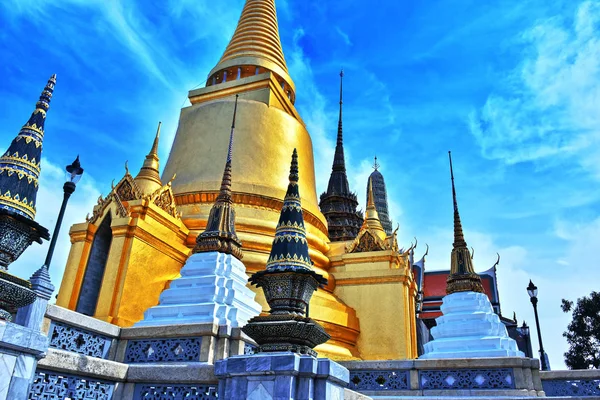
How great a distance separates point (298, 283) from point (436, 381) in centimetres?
483

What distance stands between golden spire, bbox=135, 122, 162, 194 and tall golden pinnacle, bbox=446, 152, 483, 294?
7422 mm

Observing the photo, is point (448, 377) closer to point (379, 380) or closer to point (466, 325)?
point (379, 380)

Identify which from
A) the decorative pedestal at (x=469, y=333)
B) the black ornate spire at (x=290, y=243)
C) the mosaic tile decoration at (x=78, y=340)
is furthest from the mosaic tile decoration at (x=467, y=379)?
the mosaic tile decoration at (x=78, y=340)

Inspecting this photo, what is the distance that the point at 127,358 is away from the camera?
6.11 m

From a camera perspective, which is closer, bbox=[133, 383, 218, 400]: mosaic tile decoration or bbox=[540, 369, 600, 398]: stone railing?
bbox=[133, 383, 218, 400]: mosaic tile decoration

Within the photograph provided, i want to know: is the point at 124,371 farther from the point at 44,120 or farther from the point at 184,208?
the point at 184,208

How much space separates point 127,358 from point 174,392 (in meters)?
1.62

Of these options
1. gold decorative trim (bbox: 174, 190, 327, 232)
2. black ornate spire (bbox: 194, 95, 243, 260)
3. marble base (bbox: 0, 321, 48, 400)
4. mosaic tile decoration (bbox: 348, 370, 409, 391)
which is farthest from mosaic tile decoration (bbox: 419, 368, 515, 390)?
gold decorative trim (bbox: 174, 190, 327, 232)

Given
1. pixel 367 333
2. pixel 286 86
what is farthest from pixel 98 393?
pixel 286 86

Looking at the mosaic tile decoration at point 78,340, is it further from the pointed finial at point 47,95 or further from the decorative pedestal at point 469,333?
the decorative pedestal at point 469,333

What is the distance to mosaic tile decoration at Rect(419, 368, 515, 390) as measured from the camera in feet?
25.7

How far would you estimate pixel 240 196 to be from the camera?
45.3 feet

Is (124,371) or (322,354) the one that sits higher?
(322,354)

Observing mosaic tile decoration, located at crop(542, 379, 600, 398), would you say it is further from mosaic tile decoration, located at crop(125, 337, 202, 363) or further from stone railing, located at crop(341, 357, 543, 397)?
mosaic tile decoration, located at crop(125, 337, 202, 363)
